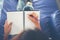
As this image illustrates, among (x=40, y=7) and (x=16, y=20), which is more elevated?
(x=40, y=7)

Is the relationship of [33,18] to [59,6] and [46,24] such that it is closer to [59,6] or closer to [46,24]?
[46,24]

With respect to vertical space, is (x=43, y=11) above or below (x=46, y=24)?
above

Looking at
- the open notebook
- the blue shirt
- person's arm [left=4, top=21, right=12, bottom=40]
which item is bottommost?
person's arm [left=4, top=21, right=12, bottom=40]

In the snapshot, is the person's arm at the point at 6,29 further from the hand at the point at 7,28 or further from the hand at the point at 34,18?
the hand at the point at 34,18

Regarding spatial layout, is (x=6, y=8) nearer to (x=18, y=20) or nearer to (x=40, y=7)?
(x=18, y=20)

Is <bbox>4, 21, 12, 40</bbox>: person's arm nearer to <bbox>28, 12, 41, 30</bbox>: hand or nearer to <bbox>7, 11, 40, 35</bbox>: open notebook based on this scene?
<bbox>7, 11, 40, 35</bbox>: open notebook

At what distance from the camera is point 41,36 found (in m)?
0.41

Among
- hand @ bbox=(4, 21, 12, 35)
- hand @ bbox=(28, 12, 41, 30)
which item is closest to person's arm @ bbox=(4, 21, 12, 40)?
hand @ bbox=(4, 21, 12, 35)

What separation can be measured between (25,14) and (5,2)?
0.22 m

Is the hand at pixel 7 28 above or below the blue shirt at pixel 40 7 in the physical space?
below

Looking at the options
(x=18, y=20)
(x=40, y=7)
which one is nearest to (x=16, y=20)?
(x=18, y=20)

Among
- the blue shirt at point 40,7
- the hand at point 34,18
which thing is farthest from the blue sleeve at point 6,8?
the hand at point 34,18

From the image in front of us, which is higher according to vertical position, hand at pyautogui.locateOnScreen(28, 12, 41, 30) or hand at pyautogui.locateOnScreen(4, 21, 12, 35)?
hand at pyautogui.locateOnScreen(28, 12, 41, 30)

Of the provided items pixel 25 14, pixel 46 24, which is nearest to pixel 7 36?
pixel 25 14
